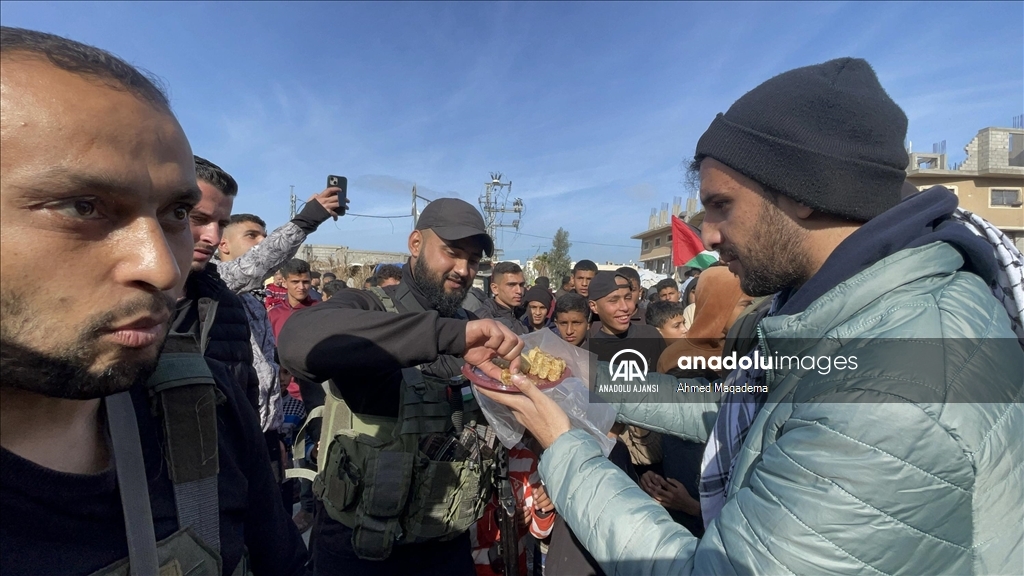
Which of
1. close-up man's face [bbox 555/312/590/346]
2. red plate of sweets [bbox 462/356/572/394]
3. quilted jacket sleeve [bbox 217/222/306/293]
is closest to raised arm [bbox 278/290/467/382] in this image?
red plate of sweets [bbox 462/356/572/394]

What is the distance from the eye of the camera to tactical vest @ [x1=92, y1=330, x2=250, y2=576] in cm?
92

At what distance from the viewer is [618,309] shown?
488cm

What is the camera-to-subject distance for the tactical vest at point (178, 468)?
0.92m

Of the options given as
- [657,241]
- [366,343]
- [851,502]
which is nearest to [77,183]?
[366,343]

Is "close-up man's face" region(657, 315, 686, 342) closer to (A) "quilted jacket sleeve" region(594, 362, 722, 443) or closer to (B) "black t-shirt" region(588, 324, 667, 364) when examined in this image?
(B) "black t-shirt" region(588, 324, 667, 364)

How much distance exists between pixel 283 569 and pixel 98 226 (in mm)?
1123

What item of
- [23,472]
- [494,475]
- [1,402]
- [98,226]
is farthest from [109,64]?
[494,475]

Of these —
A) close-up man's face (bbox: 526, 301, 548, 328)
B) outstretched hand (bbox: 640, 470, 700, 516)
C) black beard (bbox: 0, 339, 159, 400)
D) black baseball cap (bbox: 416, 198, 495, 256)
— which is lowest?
outstretched hand (bbox: 640, 470, 700, 516)

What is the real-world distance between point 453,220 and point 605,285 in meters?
2.82

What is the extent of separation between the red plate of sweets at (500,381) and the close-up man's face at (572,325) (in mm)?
2285

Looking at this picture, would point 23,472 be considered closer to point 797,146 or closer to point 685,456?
point 797,146

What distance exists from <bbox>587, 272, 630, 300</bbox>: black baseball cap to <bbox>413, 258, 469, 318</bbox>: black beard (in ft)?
8.76

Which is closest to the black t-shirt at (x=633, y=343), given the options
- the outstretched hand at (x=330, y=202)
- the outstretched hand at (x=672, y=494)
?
the outstretched hand at (x=672, y=494)

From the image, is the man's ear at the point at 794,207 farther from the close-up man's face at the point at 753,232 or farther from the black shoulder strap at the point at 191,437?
the black shoulder strap at the point at 191,437
